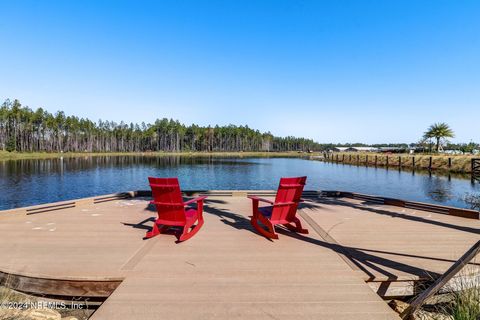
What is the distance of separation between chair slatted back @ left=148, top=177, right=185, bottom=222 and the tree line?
9254cm

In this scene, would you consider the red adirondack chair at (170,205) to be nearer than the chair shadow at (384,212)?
Yes

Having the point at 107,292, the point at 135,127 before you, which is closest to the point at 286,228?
the point at 107,292

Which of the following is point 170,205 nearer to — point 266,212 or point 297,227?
point 266,212

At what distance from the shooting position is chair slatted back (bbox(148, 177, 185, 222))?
5.05m

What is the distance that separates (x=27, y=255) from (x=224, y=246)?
3365 millimetres

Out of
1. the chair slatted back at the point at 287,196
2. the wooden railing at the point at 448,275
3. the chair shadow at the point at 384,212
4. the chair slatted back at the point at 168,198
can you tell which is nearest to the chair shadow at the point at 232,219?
the chair slatted back at the point at 287,196

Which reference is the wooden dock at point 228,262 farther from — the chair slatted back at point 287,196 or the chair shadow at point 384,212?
the chair slatted back at point 287,196

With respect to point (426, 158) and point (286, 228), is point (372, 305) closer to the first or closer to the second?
point (286, 228)

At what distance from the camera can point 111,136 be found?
4353 inches

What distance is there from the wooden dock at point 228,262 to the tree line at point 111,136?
91722 millimetres

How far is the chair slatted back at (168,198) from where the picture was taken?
505 centimetres

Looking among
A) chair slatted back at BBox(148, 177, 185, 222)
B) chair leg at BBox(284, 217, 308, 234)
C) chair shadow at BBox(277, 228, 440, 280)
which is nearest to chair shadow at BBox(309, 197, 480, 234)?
chair shadow at BBox(277, 228, 440, 280)

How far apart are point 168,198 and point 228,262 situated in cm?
184

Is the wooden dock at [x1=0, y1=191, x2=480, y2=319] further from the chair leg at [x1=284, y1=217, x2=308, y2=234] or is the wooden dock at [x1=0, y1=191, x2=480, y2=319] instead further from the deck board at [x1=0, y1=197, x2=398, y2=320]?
the chair leg at [x1=284, y1=217, x2=308, y2=234]
